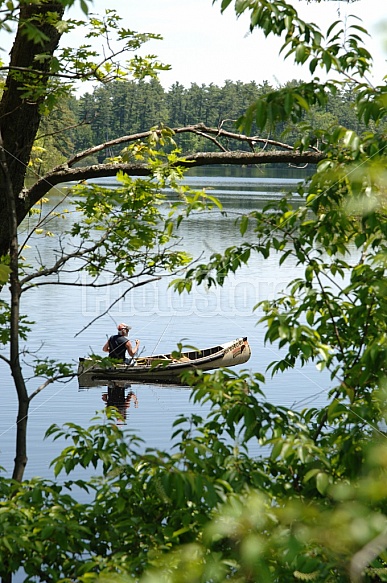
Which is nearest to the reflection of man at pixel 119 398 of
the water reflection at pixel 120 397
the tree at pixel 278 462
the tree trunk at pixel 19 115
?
the water reflection at pixel 120 397

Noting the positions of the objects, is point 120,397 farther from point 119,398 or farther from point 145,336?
point 145,336

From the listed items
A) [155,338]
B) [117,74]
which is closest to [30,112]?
[117,74]

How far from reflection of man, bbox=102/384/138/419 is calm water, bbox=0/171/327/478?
4.4 inches

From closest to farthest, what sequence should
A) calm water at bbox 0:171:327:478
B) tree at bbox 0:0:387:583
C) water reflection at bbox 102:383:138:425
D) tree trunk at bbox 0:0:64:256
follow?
tree at bbox 0:0:387:583, tree trunk at bbox 0:0:64:256, calm water at bbox 0:171:327:478, water reflection at bbox 102:383:138:425

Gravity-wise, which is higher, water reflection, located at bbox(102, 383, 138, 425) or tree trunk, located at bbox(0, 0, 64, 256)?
tree trunk, located at bbox(0, 0, 64, 256)

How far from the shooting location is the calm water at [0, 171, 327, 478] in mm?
14820

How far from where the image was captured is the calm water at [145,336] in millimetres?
14820

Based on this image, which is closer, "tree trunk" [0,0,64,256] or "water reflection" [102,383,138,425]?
"tree trunk" [0,0,64,256]

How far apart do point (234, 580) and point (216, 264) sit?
64.7 inches

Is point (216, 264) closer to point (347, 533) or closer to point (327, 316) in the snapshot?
point (327, 316)

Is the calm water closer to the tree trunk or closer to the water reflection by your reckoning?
the water reflection

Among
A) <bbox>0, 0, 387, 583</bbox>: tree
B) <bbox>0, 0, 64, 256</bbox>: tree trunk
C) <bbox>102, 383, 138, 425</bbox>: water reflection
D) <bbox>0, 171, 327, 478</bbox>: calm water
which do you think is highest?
<bbox>0, 0, 64, 256</bbox>: tree trunk

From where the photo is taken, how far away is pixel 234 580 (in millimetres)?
2781

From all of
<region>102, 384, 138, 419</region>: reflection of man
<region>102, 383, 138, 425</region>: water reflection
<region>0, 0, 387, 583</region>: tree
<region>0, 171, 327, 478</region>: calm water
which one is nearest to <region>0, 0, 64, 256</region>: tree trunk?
<region>0, 171, 327, 478</region>: calm water
